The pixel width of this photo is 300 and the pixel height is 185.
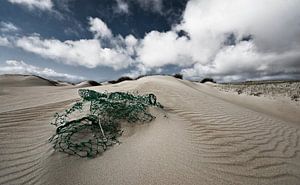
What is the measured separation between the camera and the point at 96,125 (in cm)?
418

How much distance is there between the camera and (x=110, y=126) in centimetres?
429

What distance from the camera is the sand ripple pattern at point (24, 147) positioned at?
9.23 feet

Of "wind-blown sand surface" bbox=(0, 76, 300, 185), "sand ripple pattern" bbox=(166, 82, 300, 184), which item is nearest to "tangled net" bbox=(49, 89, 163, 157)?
"wind-blown sand surface" bbox=(0, 76, 300, 185)

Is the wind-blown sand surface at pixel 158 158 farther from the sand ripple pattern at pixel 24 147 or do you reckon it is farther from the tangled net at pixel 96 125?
the tangled net at pixel 96 125

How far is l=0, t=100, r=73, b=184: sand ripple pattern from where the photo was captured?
2.81 m

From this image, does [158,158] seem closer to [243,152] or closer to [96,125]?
[96,125]

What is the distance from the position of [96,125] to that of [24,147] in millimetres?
1334

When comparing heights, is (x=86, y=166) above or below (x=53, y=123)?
below

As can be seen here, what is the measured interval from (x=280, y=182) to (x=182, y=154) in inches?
59.7

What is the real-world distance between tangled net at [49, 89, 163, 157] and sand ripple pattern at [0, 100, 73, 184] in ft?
0.92

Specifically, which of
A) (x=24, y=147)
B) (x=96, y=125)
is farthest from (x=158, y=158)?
(x=24, y=147)

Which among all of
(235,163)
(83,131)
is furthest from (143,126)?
(235,163)

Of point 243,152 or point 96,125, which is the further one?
point 96,125

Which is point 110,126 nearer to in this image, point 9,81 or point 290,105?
point 290,105
